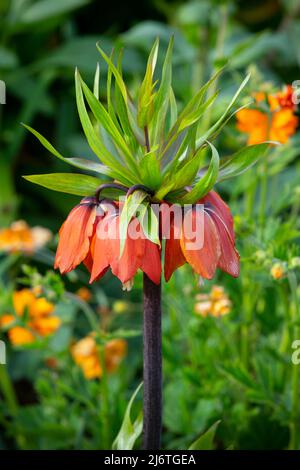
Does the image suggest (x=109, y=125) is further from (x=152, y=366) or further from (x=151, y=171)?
(x=152, y=366)

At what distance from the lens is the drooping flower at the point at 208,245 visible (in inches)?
26.5

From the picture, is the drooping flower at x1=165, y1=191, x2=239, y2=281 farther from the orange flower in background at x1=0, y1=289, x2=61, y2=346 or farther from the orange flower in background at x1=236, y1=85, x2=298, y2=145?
the orange flower in background at x1=0, y1=289, x2=61, y2=346

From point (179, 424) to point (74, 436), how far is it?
6.0 inches

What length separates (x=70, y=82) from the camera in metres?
2.30

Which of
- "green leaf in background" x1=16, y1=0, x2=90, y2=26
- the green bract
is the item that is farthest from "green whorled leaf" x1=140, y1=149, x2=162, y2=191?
"green leaf in background" x1=16, y1=0, x2=90, y2=26

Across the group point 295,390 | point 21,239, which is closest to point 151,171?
point 295,390

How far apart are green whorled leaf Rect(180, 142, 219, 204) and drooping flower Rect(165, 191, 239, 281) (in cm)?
1

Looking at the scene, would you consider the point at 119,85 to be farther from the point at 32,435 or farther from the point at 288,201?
the point at 32,435

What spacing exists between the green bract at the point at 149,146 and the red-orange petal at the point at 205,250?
23mm

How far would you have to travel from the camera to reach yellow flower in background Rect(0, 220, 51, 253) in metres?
1.32

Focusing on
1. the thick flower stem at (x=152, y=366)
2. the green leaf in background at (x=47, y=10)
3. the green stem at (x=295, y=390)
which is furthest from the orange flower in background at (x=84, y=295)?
the green leaf in background at (x=47, y=10)

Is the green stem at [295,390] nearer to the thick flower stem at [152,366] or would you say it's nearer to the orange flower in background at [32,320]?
the thick flower stem at [152,366]

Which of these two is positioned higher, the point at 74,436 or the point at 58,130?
the point at 58,130
